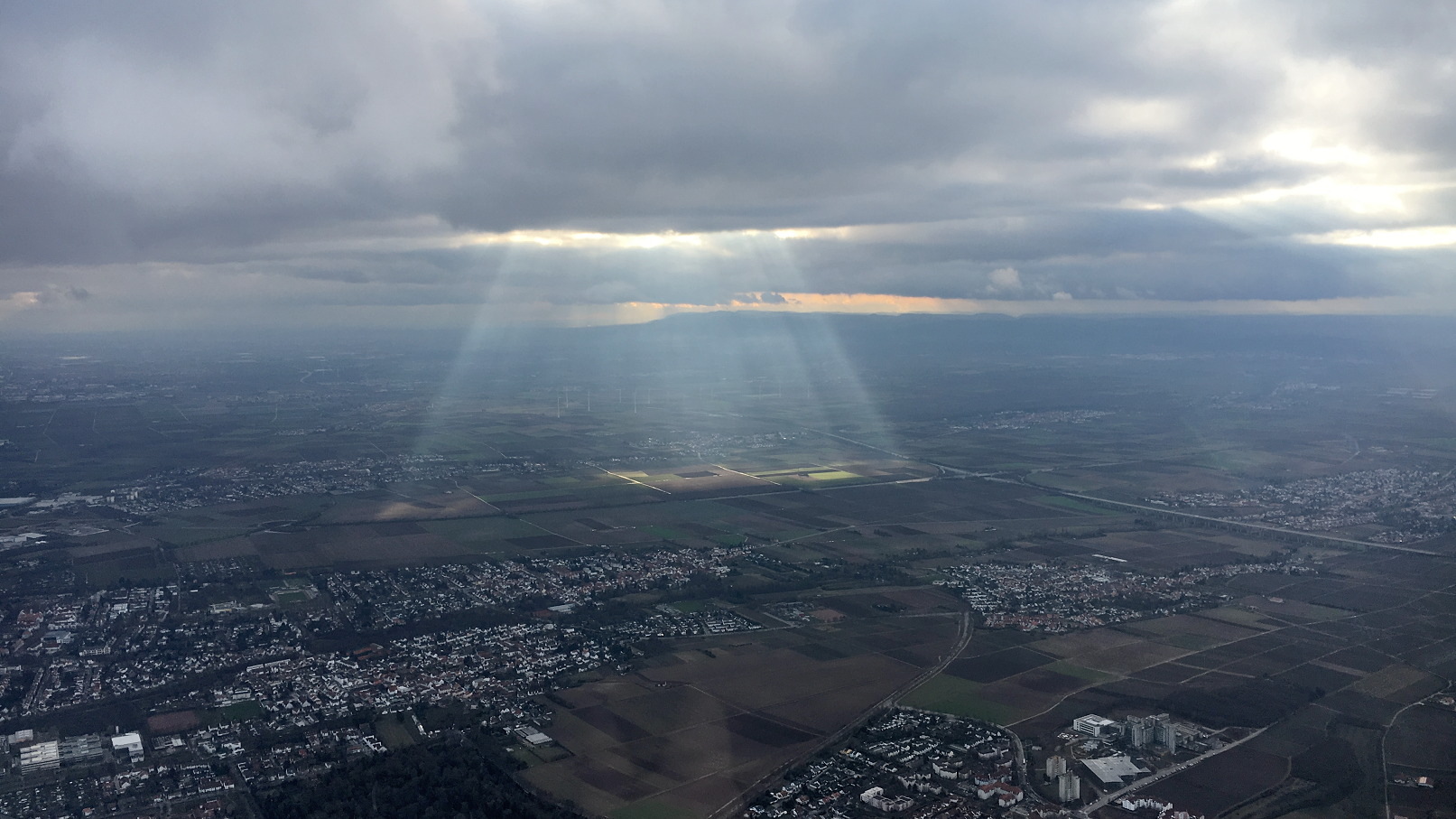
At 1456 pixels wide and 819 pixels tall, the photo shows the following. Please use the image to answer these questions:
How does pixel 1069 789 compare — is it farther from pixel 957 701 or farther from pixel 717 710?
pixel 717 710

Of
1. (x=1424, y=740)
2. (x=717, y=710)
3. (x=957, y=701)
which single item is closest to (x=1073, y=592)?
(x=957, y=701)

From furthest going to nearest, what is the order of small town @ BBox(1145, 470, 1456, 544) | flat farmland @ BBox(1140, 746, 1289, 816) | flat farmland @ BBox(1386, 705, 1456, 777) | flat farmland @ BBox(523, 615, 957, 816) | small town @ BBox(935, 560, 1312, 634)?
small town @ BBox(1145, 470, 1456, 544), small town @ BBox(935, 560, 1312, 634), flat farmland @ BBox(1386, 705, 1456, 777), flat farmland @ BBox(523, 615, 957, 816), flat farmland @ BBox(1140, 746, 1289, 816)

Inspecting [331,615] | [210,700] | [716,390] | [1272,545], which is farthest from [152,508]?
[716,390]

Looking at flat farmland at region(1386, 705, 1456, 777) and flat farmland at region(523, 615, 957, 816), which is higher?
flat farmland at region(523, 615, 957, 816)

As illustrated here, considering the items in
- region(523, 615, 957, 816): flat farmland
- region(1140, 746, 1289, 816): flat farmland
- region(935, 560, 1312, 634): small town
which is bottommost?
region(935, 560, 1312, 634): small town

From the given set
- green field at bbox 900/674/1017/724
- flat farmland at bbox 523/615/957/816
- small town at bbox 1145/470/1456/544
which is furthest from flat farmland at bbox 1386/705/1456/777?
small town at bbox 1145/470/1456/544

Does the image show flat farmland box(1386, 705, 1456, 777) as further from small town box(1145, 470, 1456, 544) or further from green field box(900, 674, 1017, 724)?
small town box(1145, 470, 1456, 544)

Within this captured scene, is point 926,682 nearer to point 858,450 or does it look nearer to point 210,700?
point 210,700

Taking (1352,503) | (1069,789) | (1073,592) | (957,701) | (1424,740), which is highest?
(1069,789)

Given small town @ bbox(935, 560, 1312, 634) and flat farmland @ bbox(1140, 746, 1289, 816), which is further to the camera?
small town @ bbox(935, 560, 1312, 634)

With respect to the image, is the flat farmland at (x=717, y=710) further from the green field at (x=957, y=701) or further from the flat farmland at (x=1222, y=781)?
the flat farmland at (x=1222, y=781)
